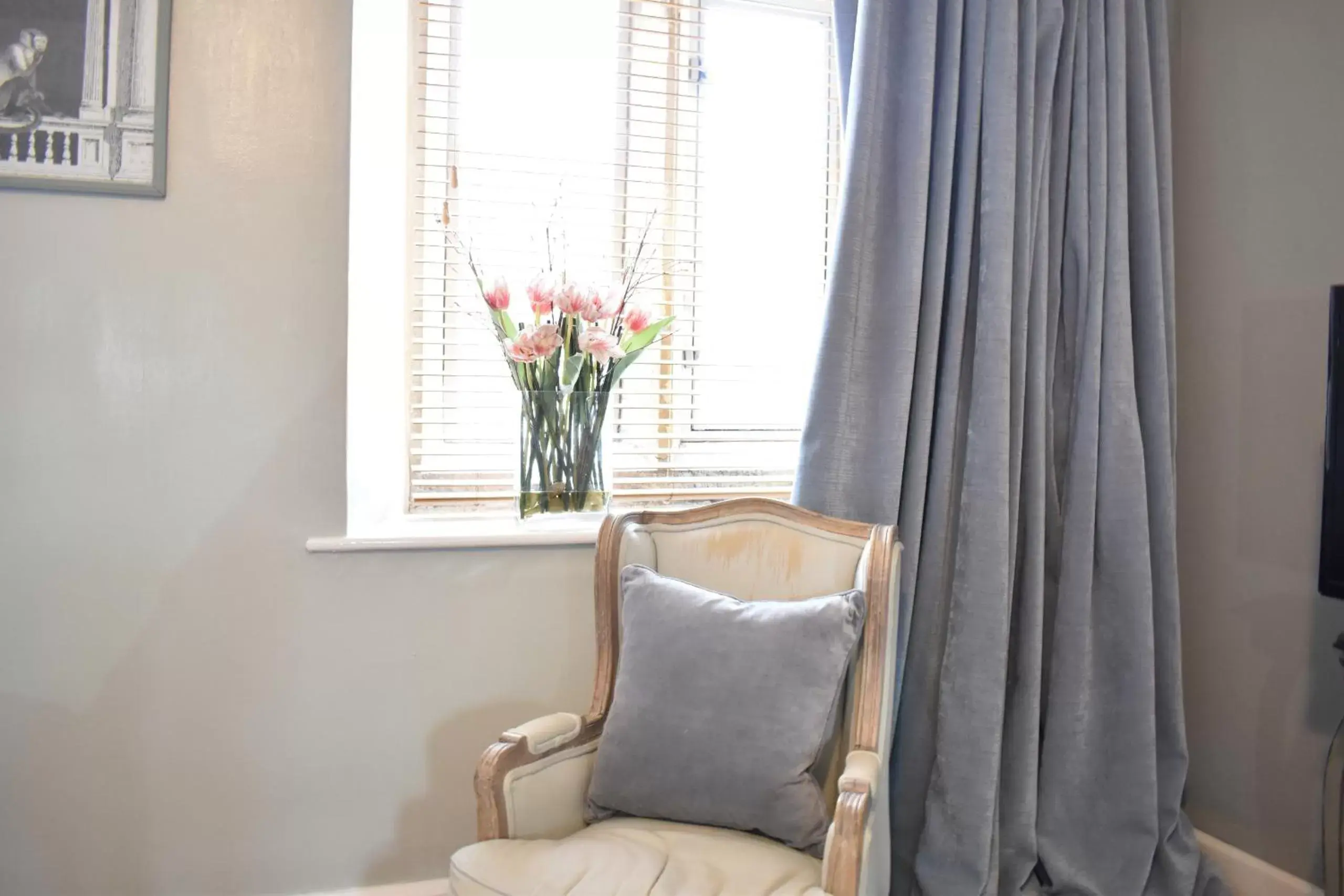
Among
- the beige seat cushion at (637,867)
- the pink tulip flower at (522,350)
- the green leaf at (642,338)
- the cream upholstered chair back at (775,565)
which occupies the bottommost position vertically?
the beige seat cushion at (637,867)

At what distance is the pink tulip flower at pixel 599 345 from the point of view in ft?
5.50

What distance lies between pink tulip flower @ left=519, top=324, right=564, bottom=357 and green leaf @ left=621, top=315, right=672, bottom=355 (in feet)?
0.56

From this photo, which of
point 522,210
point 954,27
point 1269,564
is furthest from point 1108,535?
point 522,210

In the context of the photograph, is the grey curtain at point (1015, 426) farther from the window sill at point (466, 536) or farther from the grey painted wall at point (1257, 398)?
the window sill at point (466, 536)

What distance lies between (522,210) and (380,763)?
1.29m

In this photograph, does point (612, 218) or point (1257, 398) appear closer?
point (1257, 398)

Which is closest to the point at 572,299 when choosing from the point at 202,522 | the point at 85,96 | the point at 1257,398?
the point at 202,522

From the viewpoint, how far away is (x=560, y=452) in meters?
1.75

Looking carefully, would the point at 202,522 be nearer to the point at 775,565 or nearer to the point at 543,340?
the point at 543,340

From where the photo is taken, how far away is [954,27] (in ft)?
5.70

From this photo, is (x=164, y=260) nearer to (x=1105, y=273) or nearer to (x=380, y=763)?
(x=380, y=763)

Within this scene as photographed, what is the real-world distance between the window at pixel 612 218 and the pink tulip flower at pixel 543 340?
0.22 m

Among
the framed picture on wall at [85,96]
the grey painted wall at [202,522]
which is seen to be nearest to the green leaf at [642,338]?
the grey painted wall at [202,522]

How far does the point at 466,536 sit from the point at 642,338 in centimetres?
55
